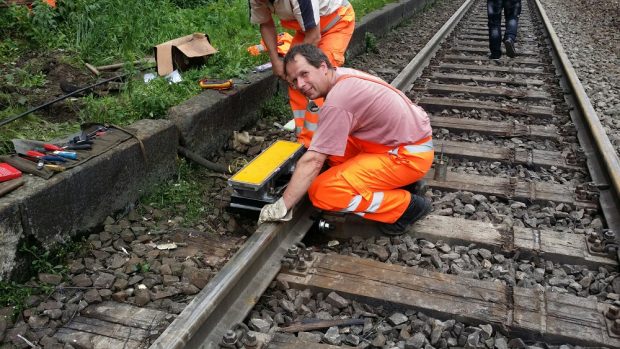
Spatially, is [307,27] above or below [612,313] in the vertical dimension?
above

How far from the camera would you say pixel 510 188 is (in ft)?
13.3

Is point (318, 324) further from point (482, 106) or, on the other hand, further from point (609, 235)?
point (482, 106)

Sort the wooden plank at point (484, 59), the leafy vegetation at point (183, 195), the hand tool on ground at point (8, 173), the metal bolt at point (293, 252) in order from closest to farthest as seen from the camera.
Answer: the hand tool on ground at point (8, 173), the metal bolt at point (293, 252), the leafy vegetation at point (183, 195), the wooden plank at point (484, 59)

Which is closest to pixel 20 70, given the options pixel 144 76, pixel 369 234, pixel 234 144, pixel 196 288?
pixel 144 76

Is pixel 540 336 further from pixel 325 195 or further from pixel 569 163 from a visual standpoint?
pixel 569 163

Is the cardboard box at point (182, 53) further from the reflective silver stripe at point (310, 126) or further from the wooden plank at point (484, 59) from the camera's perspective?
the wooden plank at point (484, 59)

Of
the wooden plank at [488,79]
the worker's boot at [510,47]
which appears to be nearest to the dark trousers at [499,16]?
the worker's boot at [510,47]

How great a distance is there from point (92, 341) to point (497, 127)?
4.06 metres

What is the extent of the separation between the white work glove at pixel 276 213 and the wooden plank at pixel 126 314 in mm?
809

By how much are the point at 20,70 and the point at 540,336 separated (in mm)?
4671

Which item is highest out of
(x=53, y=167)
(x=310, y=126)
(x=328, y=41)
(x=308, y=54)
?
(x=308, y=54)

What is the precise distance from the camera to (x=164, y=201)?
394cm

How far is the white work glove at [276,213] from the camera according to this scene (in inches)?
127

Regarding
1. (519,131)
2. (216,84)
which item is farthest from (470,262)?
(216,84)
